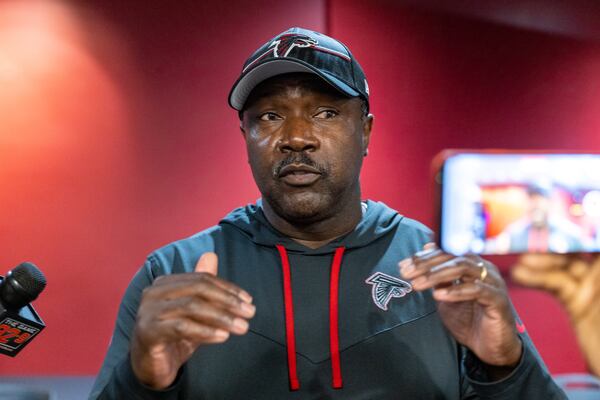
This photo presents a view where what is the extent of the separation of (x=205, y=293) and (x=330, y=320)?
0.35 m

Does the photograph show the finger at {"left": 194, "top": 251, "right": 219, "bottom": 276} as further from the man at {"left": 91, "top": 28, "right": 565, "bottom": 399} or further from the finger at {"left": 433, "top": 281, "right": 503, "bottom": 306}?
the finger at {"left": 433, "top": 281, "right": 503, "bottom": 306}

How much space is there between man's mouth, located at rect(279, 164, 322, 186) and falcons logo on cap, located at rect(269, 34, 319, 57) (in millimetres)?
199

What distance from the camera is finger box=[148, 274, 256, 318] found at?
0.92m

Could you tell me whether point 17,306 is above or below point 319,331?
above

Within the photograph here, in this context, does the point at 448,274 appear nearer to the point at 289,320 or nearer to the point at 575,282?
the point at 575,282

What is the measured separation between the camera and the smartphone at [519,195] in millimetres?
936

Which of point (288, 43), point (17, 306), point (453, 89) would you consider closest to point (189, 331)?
point (17, 306)

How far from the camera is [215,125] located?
2.51 metres

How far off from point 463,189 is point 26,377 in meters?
1.96

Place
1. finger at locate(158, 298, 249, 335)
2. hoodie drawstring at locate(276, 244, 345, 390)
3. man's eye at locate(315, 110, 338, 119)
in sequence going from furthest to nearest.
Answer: man's eye at locate(315, 110, 338, 119) → hoodie drawstring at locate(276, 244, 345, 390) → finger at locate(158, 298, 249, 335)

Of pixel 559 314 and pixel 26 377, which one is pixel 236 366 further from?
pixel 559 314

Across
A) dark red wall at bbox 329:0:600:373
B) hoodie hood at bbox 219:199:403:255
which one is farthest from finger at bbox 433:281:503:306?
dark red wall at bbox 329:0:600:373

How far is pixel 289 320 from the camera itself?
1.22 metres

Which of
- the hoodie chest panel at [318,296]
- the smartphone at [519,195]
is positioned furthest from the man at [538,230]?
the hoodie chest panel at [318,296]
